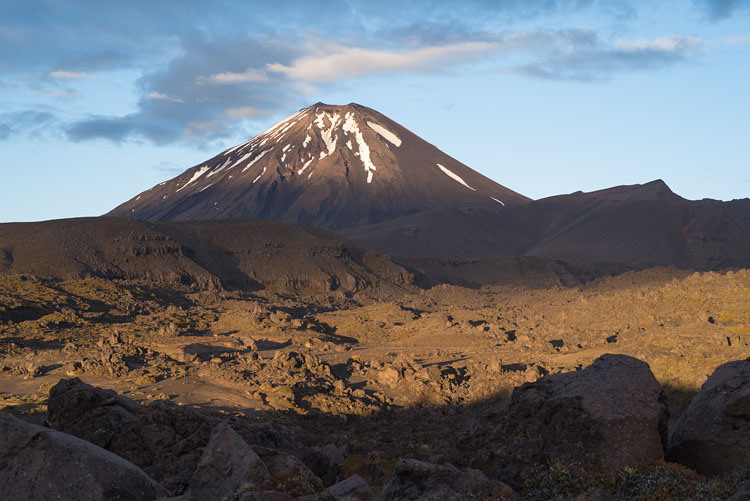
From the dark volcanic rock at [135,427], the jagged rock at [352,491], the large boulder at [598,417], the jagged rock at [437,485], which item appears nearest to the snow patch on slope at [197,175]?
the dark volcanic rock at [135,427]

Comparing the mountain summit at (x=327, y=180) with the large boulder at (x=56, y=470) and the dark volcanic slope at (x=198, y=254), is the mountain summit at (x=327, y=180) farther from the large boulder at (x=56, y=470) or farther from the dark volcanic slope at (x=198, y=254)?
the large boulder at (x=56, y=470)

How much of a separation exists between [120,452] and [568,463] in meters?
5.48

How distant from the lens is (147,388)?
1521 centimetres

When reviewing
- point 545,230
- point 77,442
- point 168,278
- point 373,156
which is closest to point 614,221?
point 545,230

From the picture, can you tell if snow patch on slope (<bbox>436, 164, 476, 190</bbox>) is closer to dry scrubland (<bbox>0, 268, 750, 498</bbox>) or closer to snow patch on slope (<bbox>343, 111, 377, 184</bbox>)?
snow patch on slope (<bbox>343, 111, 377, 184</bbox>)

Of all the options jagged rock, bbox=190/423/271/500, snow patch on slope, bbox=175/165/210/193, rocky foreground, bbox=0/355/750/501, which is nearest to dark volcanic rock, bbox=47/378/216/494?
rocky foreground, bbox=0/355/750/501

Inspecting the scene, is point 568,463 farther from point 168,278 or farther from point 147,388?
point 168,278

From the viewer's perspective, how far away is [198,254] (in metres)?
45.1

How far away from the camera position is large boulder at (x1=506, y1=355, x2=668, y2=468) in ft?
24.4

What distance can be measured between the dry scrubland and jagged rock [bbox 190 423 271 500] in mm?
372

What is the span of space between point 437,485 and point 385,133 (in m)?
140

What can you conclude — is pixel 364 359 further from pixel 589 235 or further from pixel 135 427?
pixel 589 235

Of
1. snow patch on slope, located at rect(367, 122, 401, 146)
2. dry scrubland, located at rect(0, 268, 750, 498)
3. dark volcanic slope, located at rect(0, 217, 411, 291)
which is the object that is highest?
snow patch on slope, located at rect(367, 122, 401, 146)

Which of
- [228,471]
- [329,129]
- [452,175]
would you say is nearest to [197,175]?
[329,129]
